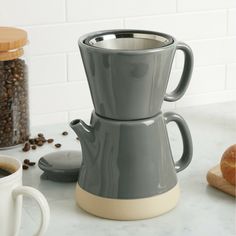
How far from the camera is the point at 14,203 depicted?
1.12 meters

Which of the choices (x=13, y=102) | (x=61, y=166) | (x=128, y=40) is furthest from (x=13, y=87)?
(x=128, y=40)

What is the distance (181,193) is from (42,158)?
262mm

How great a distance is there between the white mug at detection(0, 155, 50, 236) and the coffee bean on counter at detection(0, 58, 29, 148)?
36 cm

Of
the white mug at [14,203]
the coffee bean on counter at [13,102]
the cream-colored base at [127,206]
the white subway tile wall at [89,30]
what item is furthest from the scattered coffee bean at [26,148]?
the white mug at [14,203]

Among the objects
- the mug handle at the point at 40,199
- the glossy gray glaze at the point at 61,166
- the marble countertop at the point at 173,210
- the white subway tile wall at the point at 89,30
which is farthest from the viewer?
the white subway tile wall at the point at 89,30

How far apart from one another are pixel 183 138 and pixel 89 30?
45 centimetres

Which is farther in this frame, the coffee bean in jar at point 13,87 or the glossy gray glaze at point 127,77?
the coffee bean in jar at point 13,87

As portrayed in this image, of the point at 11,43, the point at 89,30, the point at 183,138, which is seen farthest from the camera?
the point at 89,30

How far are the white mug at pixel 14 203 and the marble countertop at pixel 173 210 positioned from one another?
3.2 inches

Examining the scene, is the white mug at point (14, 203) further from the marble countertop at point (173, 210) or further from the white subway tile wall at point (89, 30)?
the white subway tile wall at point (89, 30)

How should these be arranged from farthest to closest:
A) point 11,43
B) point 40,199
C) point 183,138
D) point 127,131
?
point 11,43 → point 183,138 → point 127,131 → point 40,199

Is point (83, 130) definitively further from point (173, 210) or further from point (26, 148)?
point (26, 148)

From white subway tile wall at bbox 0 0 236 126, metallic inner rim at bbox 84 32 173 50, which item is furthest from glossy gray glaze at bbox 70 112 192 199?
white subway tile wall at bbox 0 0 236 126

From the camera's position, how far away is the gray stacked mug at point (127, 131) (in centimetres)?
118
